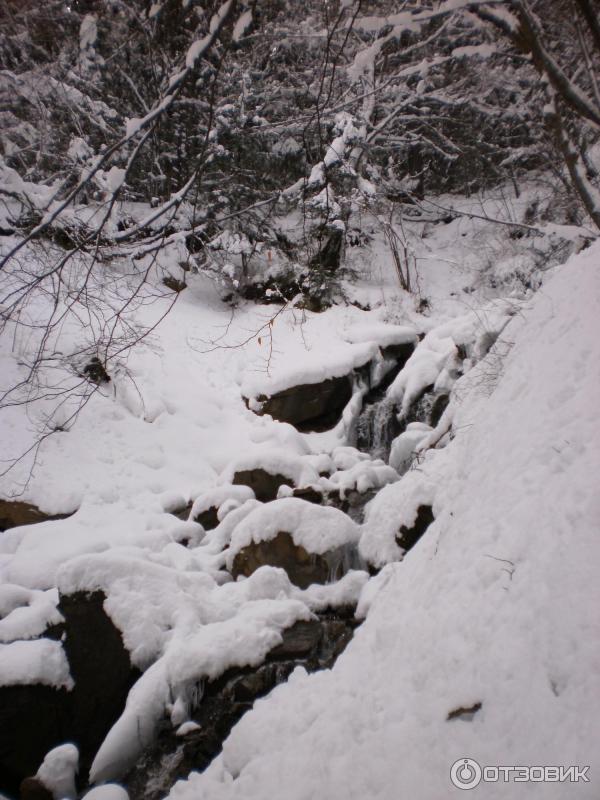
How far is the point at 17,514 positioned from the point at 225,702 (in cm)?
455

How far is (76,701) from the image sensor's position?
339 centimetres

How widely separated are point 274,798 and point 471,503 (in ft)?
5.90

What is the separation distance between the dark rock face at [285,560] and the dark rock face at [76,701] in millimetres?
1461

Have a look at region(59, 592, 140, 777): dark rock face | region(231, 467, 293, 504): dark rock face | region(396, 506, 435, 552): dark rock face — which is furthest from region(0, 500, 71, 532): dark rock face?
region(396, 506, 435, 552): dark rock face

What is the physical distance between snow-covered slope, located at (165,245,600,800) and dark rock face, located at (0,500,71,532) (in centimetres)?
492

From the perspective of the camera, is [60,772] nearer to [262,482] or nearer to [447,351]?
[262,482]

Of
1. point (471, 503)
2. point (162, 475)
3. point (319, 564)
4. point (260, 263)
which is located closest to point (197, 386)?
point (162, 475)

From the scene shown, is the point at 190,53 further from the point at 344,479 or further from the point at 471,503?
the point at 344,479

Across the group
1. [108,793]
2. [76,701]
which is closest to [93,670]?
[76,701]

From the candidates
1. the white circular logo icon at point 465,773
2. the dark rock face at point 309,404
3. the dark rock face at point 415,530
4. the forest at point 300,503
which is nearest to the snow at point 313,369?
the dark rock face at point 309,404

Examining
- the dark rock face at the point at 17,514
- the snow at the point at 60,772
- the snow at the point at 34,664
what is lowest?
the dark rock face at the point at 17,514

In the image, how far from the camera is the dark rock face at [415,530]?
4.46 metres

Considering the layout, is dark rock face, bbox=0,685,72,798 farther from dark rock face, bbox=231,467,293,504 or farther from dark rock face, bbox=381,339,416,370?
dark rock face, bbox=381,339,416,370

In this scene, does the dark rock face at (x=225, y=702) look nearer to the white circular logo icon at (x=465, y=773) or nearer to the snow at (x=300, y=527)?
the snow at (x=300, y=527)
